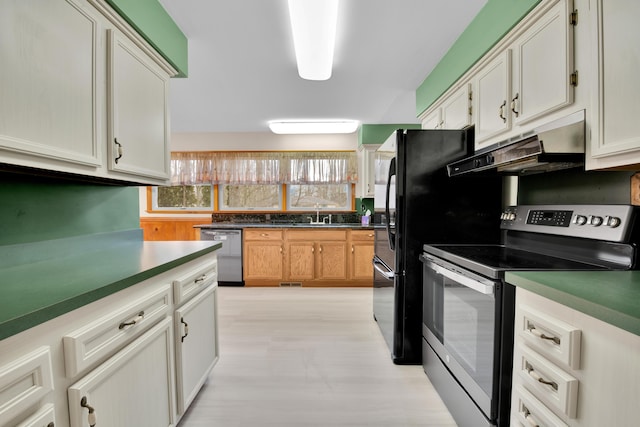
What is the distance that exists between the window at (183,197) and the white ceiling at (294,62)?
1.37 meters

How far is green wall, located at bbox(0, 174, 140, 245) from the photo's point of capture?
1317 mm

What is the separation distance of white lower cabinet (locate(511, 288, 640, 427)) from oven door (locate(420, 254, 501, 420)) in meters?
0.13

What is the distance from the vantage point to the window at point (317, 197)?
16.6 feet

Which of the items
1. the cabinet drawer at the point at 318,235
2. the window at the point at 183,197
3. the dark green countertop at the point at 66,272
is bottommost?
the cabinet drawer at the point at 318,235

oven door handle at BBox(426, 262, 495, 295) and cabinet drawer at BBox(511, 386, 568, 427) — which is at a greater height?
oven door handle at BBox(426, 262, 495, 295)

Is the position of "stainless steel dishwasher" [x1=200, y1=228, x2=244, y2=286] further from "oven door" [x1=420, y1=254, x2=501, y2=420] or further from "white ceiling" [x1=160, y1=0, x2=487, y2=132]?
"oven door" [x1=420, y1=254, x2=501, y2=420]

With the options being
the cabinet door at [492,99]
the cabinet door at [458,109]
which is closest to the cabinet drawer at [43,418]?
the cabinet door at [492,99]

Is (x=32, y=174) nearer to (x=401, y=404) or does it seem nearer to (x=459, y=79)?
(x=401, y=404)

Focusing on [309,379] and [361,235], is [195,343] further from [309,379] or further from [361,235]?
[361,235]

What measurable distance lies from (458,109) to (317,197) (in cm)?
307

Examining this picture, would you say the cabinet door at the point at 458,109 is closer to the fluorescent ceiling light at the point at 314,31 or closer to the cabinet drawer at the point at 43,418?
the fluorescent ceiling light at the point at 314,31

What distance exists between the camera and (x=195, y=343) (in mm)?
1688

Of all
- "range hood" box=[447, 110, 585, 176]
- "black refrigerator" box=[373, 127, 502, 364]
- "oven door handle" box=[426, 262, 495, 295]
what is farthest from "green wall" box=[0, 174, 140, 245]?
"range hood" box=[447, 110, 585, 176]

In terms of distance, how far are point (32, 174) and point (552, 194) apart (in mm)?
2618
